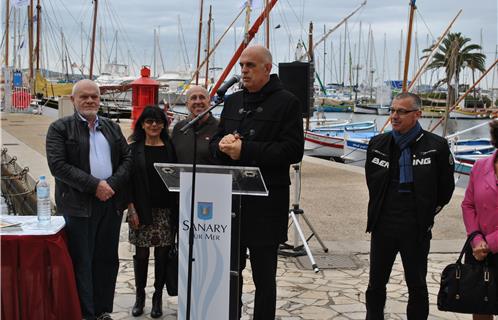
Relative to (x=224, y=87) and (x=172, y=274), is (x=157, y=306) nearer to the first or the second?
(x=172, y=274)

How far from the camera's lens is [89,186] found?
392cm

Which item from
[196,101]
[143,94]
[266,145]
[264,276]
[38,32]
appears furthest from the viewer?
[38,32]

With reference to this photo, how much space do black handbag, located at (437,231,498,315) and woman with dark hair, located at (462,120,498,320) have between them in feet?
0.18

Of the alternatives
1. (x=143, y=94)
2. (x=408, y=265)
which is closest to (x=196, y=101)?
(x=408, y=265)

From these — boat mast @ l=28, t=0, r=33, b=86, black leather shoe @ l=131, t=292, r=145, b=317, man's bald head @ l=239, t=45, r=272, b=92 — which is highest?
boat mast @ l=28, t=0, r=33, b=86

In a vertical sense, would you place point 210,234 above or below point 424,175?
below

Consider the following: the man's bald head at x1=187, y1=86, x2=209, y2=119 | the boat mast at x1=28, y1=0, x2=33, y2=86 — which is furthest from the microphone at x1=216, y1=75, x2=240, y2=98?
the boat mast at x1=28, y1=0, x2=33, y2=86

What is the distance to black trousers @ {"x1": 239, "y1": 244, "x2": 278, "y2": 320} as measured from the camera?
352 centimetres

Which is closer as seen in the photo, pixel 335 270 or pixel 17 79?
pixel 335 270

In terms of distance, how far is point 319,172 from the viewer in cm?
1355

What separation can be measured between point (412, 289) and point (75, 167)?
2.55m

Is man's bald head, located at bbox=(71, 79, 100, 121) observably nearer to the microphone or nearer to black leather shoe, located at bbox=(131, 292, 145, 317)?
the microphone

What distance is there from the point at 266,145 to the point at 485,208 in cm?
156

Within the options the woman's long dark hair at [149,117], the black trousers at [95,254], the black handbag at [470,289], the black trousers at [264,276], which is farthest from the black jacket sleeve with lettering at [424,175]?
the black trousers at [95,254]
